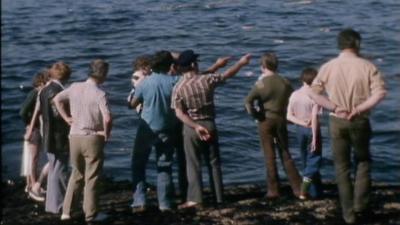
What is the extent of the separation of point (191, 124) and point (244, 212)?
1.37 m

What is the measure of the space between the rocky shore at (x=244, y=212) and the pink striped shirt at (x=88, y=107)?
1.28m

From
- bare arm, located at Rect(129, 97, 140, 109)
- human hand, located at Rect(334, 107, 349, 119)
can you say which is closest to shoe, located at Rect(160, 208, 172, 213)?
bare arm, located at Rect(129, 97, 140, 109)

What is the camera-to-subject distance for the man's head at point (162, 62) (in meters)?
13.8

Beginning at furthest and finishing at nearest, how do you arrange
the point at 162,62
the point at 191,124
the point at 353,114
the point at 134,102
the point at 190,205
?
1. the point at 190,205
2. the point at 134,102
3. the point at 162,62
4. the point at 191,124
5. the point at 353,114

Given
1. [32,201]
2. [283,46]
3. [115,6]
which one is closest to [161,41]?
[283,46]

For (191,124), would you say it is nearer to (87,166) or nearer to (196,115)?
(196,115)

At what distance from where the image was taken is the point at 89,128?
43.6ft

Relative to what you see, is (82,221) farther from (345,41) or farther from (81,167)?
(345,41)

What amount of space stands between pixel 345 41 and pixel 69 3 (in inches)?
1220

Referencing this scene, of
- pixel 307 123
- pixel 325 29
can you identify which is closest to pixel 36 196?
pixel 307 123

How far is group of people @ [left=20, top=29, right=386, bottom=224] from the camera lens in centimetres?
1272

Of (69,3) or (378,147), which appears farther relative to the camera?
(69,3)

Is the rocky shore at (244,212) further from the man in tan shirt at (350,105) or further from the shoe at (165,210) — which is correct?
the man in tan shirt at (350,105)

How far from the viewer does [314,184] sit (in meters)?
14.5
